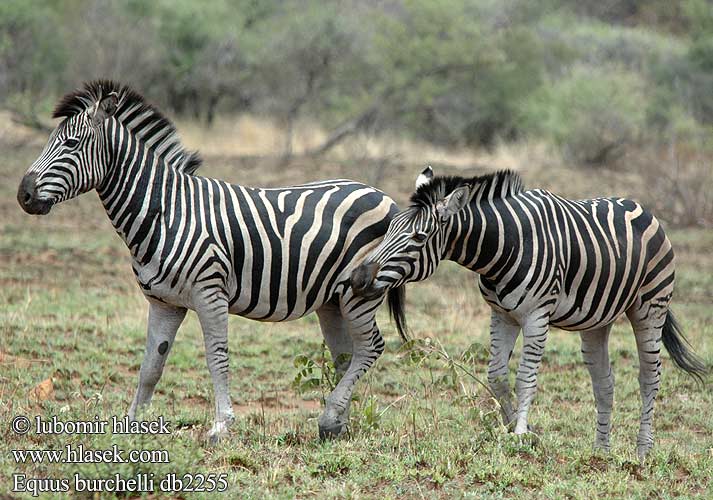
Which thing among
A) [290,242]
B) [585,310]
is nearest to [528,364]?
[585,310]

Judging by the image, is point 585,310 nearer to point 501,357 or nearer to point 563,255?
point 563,255

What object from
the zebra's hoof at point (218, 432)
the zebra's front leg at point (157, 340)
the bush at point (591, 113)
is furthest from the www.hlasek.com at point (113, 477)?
the bush at point (591, 113)

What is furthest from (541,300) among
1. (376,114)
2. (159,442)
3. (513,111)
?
(513,111)

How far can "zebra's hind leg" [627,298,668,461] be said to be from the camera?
7070mm

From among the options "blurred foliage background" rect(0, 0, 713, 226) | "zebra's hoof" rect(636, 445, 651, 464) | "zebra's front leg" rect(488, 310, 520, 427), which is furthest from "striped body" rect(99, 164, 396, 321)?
"blurred foliage background" rect(0, 0, 713, 226)

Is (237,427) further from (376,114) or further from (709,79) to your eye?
(709,79)

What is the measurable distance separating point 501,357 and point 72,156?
9.88 feet

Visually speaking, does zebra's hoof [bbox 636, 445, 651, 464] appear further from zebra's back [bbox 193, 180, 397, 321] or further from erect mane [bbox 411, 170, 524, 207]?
zebra's back [bbox 193, 180, 397, 321]

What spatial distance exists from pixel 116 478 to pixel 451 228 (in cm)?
251

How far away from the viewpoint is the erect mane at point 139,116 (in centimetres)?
625

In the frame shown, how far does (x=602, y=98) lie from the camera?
88.8 feet

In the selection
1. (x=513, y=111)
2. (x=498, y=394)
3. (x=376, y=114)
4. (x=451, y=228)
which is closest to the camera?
(x=451, y=228)

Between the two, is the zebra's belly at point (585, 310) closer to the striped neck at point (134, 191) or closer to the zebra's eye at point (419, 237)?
the zebra's eye at point (419, 237)

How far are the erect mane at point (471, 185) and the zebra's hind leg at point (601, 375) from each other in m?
1.29
